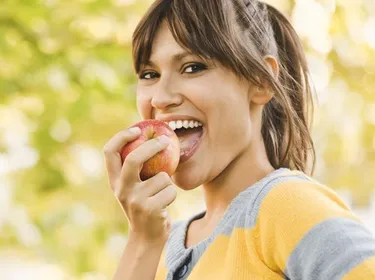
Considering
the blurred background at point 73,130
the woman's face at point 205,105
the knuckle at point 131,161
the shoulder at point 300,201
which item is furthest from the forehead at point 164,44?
the blurred background at point 73,130

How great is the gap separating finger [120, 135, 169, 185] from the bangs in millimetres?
190

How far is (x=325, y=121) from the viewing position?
11.5 ft

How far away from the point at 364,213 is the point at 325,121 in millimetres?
1840

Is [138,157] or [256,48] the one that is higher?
[256,48]

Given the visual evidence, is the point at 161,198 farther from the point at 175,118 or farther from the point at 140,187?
the point at 175,118

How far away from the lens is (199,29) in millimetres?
1664

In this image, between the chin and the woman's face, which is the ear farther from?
the chin

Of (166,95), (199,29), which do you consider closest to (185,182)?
(166,95)

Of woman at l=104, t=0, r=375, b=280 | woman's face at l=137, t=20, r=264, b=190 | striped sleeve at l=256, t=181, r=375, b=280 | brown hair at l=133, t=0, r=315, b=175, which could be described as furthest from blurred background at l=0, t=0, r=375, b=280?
striped sleeve at l=256, t=181, r=375, b=280

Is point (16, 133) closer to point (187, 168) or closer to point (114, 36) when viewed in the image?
point (114, 36)

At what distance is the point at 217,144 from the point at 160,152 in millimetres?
110

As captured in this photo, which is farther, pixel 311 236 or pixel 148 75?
pixel 148 75

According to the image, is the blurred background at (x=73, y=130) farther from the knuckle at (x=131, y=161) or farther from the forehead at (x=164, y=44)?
the knuckle at (x=131, y=161)

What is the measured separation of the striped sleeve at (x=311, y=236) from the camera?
1301 millimetres
